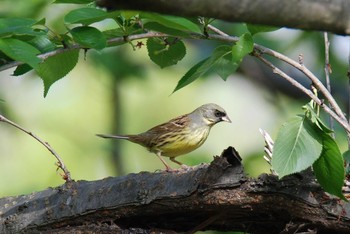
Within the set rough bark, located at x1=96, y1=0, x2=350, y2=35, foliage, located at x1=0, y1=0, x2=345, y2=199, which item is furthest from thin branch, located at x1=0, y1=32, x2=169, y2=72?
rough bark, located at x1=96, y1=0, x2=350, y2=35

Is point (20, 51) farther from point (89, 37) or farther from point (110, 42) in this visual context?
point (110, 42)

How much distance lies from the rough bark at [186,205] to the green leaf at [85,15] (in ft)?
2.38

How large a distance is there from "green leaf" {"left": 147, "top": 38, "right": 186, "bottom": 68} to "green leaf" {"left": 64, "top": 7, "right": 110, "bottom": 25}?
2.13 feet

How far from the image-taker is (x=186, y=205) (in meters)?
3.24

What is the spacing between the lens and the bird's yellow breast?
5.37 metres

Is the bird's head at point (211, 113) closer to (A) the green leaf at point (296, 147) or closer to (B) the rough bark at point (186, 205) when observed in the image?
(B) the rough bark at point (186, 205)

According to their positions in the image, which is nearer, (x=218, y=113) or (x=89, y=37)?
(x=89, y=37)

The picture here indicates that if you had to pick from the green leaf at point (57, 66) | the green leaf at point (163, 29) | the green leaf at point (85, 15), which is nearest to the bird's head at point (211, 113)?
the green leaf at point (57, 66)

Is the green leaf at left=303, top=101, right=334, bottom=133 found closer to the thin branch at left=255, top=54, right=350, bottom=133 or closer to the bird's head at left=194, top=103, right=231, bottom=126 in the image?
the thin branch at left=255, top=54, right=350, bottom=133

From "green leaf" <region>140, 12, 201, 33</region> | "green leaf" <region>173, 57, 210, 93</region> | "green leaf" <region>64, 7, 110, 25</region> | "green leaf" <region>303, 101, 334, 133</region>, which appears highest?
"green leaf" <region>64, 7, 110, 25</region>

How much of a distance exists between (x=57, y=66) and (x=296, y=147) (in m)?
0.98

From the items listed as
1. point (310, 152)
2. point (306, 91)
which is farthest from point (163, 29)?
point (310, 152)

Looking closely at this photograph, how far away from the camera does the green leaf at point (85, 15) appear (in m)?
2.77

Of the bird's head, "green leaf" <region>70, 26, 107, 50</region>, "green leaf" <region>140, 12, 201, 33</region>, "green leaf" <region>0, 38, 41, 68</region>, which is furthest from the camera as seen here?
the bird's head
